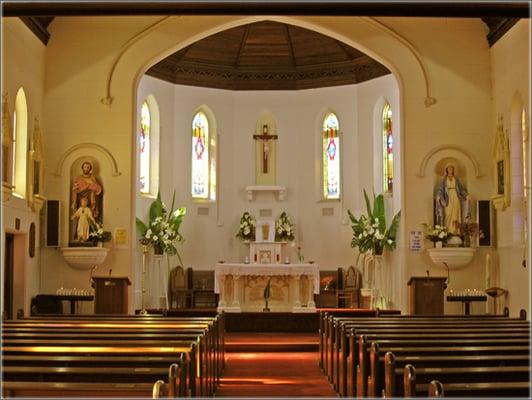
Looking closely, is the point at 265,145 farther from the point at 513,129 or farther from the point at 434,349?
the point at 434,349

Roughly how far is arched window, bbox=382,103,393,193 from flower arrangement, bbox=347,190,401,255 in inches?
29.8

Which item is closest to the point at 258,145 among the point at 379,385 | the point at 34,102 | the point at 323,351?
the point at 34,102

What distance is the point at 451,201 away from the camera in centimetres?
1642

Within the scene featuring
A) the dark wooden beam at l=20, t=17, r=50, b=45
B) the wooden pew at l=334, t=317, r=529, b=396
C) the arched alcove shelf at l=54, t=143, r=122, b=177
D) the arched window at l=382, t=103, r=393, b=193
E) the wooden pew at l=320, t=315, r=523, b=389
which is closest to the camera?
the wooden pew at l=334, t=317, r=529, b=396

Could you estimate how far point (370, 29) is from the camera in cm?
1691

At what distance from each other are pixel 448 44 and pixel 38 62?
8.29 metres

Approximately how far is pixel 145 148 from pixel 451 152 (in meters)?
7.63

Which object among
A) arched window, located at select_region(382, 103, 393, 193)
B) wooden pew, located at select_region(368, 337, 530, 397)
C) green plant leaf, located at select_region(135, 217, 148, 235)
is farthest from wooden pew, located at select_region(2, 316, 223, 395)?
arched window, located at select_region(382, 103, 393, 193)

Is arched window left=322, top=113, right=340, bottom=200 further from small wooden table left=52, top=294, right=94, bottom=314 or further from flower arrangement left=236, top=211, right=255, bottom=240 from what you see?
small wooden table left=52, top=294, right=94, bottom=314

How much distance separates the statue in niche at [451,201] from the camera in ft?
53.6

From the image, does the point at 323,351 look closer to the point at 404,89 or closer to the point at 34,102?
the point at 404,89

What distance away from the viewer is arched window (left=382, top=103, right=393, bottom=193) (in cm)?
2008

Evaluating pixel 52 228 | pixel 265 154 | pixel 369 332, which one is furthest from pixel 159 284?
pixel 369 332

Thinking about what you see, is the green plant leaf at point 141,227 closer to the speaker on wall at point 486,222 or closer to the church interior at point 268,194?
the church interior at point 268,194
